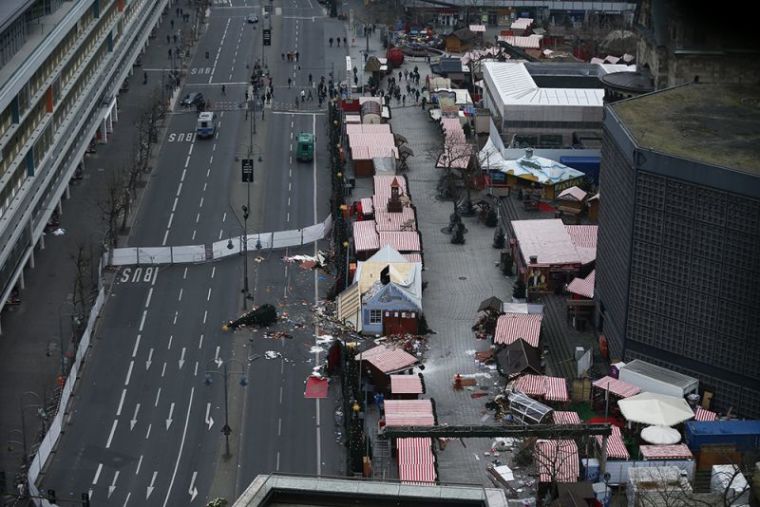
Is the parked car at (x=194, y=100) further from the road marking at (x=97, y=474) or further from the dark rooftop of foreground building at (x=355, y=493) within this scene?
the dark rooftop of foreground building at (x=355, y=493)

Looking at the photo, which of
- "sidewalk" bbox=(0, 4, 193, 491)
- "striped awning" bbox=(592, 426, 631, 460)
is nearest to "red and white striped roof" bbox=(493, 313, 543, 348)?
"striped awning" bbox=(592, 426, 631, 460)

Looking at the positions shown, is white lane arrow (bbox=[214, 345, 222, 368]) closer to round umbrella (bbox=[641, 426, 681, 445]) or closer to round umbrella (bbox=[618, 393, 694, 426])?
round umbrella (bbox=[618, 393, 694, 426])

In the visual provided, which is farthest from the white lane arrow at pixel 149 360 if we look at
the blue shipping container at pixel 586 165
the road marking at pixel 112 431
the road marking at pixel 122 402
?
the blue shipping container at pixel 586 165

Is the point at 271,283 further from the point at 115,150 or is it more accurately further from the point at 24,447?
the point at 115,150

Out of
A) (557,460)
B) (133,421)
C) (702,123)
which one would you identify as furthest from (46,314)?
(702,123)

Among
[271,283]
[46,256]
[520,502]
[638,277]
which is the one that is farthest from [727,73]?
[46,256]

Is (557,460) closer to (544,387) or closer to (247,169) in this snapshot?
(544,387)
